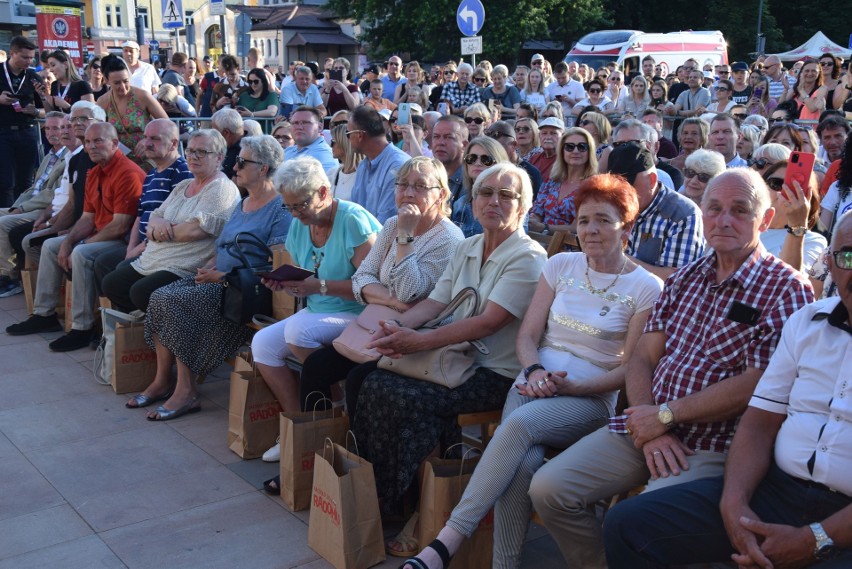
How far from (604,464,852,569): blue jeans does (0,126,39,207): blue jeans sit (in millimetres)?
8644

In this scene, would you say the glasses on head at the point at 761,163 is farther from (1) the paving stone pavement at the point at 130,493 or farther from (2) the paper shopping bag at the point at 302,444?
(2) the paper shopping bag at the point at 302,444

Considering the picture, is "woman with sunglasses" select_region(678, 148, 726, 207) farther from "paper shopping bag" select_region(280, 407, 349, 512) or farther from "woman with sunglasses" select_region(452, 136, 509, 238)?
"paper shopping bag" select_region(280, 407, 349, 512)

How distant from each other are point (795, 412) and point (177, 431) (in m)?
3.34

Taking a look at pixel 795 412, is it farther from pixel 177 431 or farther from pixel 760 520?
pixel 177 431

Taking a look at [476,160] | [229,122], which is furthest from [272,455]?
[229,122]

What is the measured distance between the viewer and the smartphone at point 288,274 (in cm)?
415

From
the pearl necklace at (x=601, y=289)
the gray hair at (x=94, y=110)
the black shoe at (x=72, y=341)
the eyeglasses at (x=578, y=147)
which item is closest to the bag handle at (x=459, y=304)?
the pearl necklace at (x=601, y=289)

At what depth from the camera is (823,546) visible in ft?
7.27

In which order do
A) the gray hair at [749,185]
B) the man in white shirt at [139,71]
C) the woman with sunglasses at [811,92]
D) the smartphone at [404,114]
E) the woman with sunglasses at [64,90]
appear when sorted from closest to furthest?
the gray hair at [749,185] < the smartphone at [404,114] < the woman with sunglasses at [811,92] < the woman with sunglasses at [64,90] < the man in white shirt at [139,71]

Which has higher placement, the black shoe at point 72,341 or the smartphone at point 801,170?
the smartphone at point 801,170

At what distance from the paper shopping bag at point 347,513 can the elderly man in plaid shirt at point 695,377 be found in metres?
0.70

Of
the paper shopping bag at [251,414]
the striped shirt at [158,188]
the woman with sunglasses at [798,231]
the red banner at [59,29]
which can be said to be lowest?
the paper shopping bag at [251,414]

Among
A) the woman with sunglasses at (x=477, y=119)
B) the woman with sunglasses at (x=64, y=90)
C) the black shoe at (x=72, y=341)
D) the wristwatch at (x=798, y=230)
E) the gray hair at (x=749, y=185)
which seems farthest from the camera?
the woman with sunglasses at (x=64, y=90)

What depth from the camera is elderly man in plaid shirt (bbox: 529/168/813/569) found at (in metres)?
2.63
